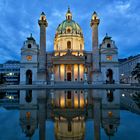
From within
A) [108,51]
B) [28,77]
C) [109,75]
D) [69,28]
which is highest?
[69,28]

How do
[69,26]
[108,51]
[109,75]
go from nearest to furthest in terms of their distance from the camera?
1. [108,51]
2. [109,75]
3. [69,26]

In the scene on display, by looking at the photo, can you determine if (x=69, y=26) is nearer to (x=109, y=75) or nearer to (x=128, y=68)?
(x=109, y=75)

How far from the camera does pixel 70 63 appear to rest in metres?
76.1

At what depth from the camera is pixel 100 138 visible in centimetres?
748

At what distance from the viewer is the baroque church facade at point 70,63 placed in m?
75.6

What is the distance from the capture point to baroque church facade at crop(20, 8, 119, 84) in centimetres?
7562

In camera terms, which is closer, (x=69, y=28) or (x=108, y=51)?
(x=108, y=51)

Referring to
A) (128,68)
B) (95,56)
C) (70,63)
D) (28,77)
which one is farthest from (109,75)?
(128,68)

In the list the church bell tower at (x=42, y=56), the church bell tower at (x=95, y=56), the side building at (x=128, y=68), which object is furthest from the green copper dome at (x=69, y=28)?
the side building at (x=128, y=68)

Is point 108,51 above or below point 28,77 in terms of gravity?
above

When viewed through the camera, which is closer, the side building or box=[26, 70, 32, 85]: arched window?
box=[26, 70, 32, 85]: arched window

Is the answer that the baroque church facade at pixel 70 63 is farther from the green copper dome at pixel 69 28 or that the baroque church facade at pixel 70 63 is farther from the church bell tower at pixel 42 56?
the green copper dome at pixel 69 28

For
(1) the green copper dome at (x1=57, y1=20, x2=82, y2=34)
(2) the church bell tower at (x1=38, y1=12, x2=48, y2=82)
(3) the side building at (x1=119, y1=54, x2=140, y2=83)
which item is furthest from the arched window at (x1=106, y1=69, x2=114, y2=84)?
(2) the church bell tower at (x1=38, y1=12, x2=48, y2=82)

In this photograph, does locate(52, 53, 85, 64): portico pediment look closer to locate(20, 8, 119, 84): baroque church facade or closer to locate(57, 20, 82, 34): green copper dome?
locate(20, 8, 119, 84): baroque church facade
